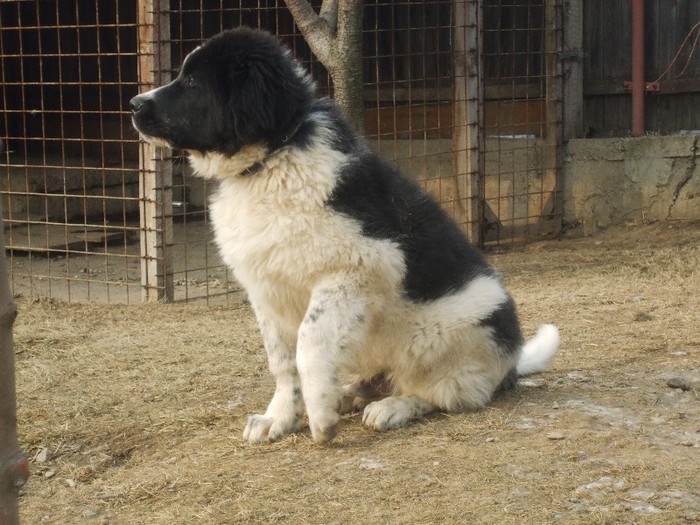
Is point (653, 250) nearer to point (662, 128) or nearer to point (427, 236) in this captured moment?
point (662, 128)

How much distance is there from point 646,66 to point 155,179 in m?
5.18

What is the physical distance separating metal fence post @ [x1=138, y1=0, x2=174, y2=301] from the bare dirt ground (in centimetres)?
86

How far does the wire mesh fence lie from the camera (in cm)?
802

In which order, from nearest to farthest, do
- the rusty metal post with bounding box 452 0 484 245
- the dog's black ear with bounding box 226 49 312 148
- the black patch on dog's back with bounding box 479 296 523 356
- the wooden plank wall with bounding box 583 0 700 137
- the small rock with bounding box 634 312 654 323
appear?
the dog's black ear with bounding box 226 49 312 148, the black patch on dog's back with bounding box 479 296 523 356, the small rock with bounding box 634 312 654 323, the rusty metal post with bounding box 452 0 484 245, the wooden plank wall with bounding box 583 0 700 137

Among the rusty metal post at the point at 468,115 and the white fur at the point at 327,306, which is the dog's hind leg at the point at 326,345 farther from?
the rusty metal post at the point at 468,115

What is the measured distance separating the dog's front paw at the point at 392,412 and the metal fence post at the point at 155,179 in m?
3.72

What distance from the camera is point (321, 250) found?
4227 millimetres

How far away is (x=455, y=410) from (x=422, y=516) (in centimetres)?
117

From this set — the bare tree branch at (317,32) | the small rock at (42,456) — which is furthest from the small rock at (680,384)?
the bare tree branch at (317,32)

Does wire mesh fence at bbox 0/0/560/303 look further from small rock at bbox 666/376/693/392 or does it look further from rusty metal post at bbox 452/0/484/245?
small rock at bbox 666/376/693/392

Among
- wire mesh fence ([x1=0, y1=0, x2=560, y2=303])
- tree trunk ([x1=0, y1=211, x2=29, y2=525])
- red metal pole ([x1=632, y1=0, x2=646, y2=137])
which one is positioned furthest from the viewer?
red metal pole ([x1=632, y1=0, x2=646, y2=137])

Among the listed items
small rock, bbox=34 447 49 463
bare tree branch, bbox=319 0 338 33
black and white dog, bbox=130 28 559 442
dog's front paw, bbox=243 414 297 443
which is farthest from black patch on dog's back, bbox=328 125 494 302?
bare tree branch, bbox=319 0 338 33

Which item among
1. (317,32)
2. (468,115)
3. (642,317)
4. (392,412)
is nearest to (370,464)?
(392,412)

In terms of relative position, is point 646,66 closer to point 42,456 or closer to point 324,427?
point 324,427
